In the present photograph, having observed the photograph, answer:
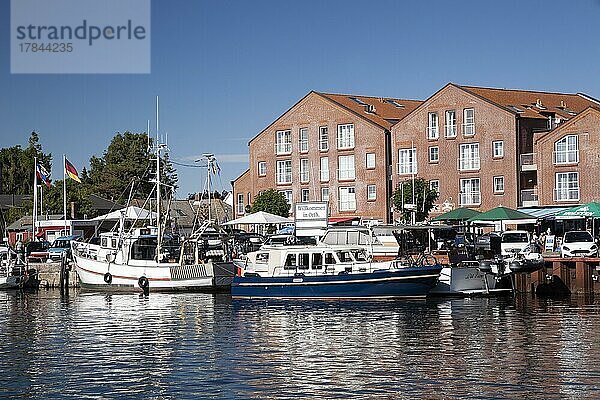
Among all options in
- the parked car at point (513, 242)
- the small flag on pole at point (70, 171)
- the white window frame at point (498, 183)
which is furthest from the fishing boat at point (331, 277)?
the white window frame at point (498, 183)

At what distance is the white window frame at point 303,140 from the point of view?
313ft

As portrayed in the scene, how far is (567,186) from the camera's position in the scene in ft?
263

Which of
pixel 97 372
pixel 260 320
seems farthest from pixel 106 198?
pixel 97 372

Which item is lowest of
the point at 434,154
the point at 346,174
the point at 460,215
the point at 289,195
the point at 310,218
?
the point at 310,218

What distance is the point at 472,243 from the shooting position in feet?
228

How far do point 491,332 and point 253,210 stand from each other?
179 feet

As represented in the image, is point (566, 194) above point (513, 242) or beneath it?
above

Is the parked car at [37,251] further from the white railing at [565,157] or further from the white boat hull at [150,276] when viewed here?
the white railing at [565,157]

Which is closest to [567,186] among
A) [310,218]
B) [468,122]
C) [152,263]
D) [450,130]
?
[468,122]

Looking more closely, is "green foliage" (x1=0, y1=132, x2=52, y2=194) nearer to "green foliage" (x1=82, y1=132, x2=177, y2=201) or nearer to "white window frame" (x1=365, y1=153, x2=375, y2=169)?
"green foliage" (x1=82, y1=132, x2=177, y2=201)

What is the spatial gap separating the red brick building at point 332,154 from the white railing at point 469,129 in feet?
25.5

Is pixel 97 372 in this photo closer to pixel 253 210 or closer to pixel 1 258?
pixel 1 258

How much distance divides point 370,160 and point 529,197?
50.3 feet

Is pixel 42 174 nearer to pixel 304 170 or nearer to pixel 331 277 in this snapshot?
pixel 304 170
